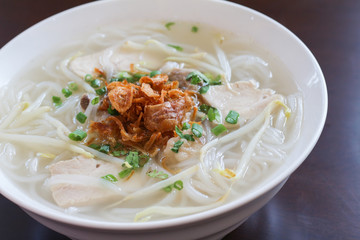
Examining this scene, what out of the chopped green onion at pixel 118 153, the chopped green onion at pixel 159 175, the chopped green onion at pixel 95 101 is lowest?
the chopped green onion at pixel 159 175

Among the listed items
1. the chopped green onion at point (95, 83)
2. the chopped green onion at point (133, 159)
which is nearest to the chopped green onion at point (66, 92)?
the chopped green onion at point (95, 83)

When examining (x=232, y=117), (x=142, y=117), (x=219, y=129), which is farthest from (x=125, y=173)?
(x=232, y=117)

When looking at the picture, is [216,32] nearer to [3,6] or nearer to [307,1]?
[307,1]

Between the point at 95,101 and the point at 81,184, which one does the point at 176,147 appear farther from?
the point at 95,101

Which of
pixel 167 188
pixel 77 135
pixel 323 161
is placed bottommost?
pixel 323 161

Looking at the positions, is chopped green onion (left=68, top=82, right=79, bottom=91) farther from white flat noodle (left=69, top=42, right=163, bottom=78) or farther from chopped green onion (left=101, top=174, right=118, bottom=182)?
chopped green onion (left=101, top=174, right=118, bottom=182)

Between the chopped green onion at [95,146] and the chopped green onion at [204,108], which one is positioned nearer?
the chopped green onion at [95,146]

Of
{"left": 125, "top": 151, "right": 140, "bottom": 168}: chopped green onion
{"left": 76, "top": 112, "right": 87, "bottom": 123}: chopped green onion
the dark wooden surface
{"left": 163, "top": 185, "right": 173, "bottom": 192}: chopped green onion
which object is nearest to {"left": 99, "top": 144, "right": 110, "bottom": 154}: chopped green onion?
{"left": 125, "top": 151, "right": 140, "bottom": 168}: chopped green onion

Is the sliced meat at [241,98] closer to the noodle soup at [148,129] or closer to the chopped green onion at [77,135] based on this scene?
the noodle soup at [148,129]
